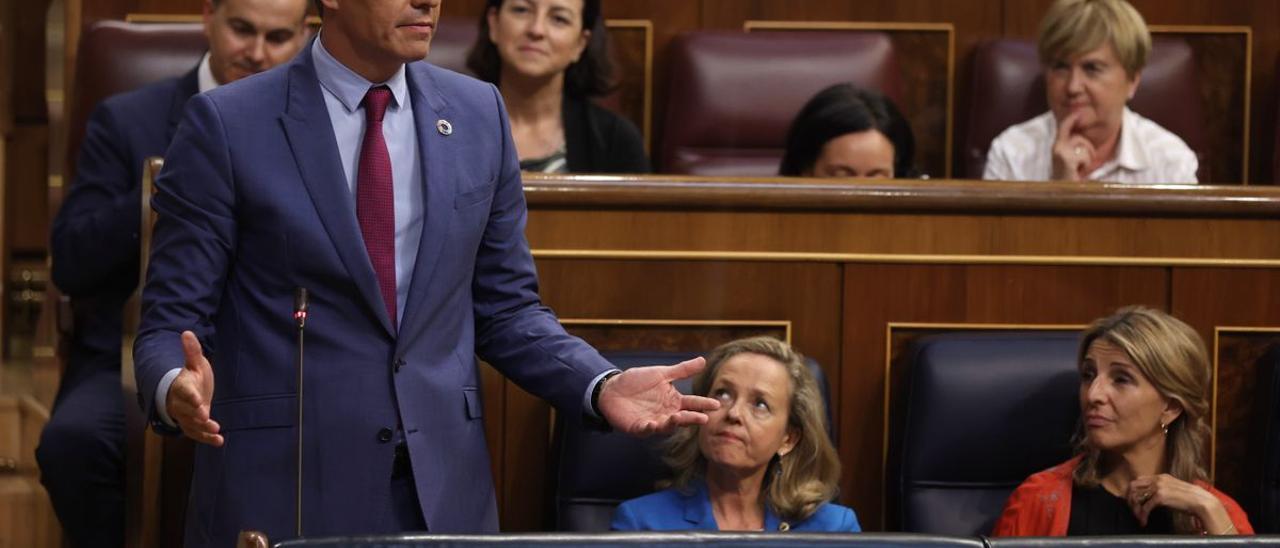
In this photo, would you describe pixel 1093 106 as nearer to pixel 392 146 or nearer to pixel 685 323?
pixel 685 323

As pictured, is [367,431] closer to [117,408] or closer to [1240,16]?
[117,408]

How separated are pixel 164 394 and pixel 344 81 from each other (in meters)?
0.20

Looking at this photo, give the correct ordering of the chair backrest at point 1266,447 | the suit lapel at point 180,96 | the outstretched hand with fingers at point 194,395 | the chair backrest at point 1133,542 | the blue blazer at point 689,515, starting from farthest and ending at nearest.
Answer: the suit lapel at point 180,96 < the chair backrest at point 1266,447 < the blue blazer at point 689,515 < the outstretched hand with fingers at point 194,395 < the chair backrest at point 1133,542

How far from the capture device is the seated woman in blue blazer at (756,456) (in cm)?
127

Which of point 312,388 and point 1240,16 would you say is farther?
point 1240,16

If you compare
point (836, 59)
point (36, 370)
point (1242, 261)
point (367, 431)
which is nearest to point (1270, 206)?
point (1242, 261)

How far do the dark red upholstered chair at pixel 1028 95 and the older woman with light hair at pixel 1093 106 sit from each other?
5.8 inches

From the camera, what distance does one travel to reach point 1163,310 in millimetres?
1407

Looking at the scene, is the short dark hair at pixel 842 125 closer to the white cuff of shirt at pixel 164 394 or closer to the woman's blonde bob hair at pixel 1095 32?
the woman's blonde bob hair at pixel 1095 32

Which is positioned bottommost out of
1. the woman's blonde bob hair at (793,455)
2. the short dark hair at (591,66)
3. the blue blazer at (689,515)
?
the blue blazer at (689,515)

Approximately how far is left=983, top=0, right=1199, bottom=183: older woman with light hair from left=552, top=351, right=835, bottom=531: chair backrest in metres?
0.64

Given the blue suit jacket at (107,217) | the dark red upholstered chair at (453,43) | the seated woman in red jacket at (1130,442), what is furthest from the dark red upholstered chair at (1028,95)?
the blue suit jacket at (107,217)

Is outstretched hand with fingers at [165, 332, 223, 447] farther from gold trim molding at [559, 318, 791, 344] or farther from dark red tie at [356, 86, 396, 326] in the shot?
gold trim molding at [559, 318, 791, 344]

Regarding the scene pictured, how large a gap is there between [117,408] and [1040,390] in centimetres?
73
